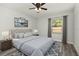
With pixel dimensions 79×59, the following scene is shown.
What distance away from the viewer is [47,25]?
6.50 ft

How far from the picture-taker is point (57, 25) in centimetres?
186

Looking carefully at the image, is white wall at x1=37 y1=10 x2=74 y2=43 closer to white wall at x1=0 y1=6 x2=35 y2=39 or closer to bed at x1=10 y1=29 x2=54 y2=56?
bed at x1=10 y1=29 x2=54 y2=56

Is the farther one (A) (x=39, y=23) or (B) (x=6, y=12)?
(A) (x=39, y=23)

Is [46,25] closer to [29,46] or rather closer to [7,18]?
[29,46]

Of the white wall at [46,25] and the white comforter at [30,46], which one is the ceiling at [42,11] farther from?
the white comforter at [30,46]

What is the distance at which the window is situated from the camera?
5.99 feet

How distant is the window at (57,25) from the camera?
1.83 m

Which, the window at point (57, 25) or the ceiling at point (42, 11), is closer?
the ceiling at point (42, 11)

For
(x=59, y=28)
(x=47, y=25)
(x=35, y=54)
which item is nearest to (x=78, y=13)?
(x=59, y=28)

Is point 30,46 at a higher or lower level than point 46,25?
lower

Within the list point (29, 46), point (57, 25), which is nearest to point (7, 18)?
point (29, 46)

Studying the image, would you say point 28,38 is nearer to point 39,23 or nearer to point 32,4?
point 39,23

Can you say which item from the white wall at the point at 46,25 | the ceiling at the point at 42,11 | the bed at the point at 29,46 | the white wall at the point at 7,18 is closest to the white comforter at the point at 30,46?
the bed at the point at 29,46

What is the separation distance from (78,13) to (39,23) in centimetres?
92
